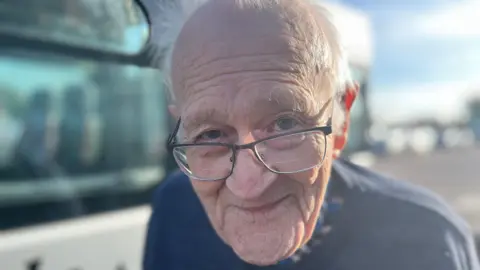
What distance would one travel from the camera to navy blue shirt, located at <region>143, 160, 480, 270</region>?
1247 millimetres

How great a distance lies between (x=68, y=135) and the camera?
2.62m

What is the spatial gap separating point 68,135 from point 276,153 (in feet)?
5.87

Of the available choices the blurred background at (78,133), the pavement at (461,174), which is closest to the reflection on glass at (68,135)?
the blurred background at (78,133)

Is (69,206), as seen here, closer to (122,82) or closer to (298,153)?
(122,82)

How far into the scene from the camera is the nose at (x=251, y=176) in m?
1.03

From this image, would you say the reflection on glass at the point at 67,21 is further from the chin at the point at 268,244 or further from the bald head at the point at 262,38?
the chin at the point at 268,244

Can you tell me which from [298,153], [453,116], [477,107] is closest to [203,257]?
[298,153]

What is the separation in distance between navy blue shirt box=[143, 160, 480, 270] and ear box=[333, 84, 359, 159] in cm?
14

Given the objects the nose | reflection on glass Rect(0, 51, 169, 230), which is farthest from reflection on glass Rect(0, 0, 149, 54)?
the nose

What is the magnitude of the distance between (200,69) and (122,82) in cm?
166

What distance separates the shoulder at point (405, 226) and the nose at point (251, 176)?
347mm

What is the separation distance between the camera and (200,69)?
1080 mm

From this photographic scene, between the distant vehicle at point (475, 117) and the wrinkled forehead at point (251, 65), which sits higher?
the wrinkled forehead at point (251, 65)

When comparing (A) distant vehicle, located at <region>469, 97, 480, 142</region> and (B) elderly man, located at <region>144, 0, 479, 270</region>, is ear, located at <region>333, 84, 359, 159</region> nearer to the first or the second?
(B) elderly man, located at <region>144, 0, 479, 270</region>
